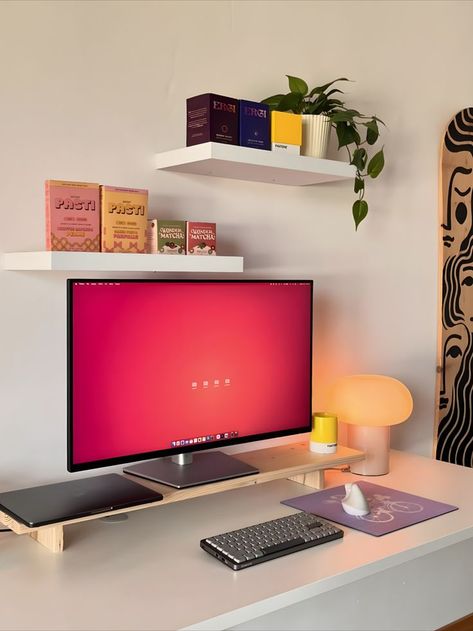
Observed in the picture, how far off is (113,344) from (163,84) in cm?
73

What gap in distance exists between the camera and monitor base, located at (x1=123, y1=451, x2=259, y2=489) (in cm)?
185

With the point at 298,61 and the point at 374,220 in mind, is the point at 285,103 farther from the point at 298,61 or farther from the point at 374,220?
the point at 374,220

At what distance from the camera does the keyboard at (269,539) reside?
160 cm

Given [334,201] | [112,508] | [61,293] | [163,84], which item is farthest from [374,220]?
[112,508]

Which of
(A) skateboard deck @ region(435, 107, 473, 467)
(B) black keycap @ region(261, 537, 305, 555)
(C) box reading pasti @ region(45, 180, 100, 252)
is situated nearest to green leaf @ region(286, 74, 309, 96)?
→ (C) box reading pasti @ region(45, 180, 100, 252)

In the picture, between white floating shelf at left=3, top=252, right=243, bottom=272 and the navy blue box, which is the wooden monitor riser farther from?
the navy blue box

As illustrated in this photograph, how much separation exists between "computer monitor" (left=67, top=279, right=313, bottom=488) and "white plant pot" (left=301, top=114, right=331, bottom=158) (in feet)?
1.21

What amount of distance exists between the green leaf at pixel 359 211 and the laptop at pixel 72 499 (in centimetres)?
106

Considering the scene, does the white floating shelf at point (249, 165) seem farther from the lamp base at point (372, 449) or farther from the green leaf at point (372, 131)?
the lamp base at point (372, 449)

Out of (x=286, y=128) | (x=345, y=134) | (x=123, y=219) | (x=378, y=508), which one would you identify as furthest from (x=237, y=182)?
(x=378, y=508)

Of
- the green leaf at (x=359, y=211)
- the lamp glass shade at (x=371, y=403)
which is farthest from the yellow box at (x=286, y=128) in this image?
the lamp glass shade at (x=371, y=403)

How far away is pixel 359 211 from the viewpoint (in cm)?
238

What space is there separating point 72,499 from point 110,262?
1.71 feet

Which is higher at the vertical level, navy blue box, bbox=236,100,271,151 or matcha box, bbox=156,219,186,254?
navy blue box, bbox=236,100,271,151
